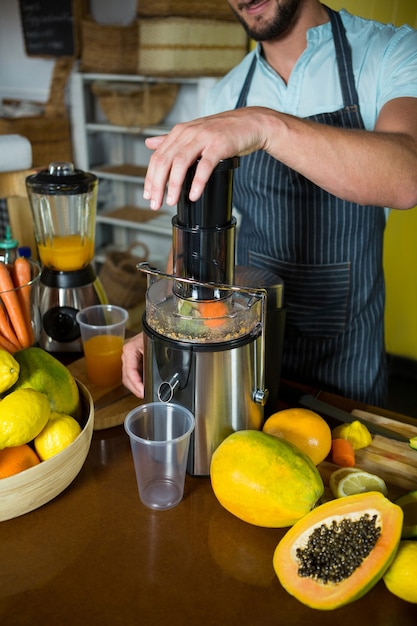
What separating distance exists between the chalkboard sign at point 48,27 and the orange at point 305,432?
3.05 metres

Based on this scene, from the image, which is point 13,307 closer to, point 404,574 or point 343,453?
point 343,453

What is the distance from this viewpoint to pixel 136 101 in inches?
119

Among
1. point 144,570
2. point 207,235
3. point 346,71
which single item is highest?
point 346,71

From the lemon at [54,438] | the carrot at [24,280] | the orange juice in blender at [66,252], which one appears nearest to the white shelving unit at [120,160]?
the orange juice in blender at [66,252]

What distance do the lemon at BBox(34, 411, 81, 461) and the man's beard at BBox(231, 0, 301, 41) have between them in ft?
3.58

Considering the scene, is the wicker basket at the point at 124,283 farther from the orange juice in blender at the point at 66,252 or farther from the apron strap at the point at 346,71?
the apron strap at the point at 346,71

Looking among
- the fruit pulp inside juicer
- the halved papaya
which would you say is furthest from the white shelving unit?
the halved papaya

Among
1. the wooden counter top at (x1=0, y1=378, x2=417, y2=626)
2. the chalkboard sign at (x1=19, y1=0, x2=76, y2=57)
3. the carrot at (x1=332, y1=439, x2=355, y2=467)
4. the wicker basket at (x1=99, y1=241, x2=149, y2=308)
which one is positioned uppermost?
the chalkboard sign at (x1=19, y1=0, x2=76, y2=57)

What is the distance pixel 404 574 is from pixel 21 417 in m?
0.52

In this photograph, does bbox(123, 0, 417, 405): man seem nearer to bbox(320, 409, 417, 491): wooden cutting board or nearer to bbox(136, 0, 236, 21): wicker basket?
bbox(320, 409, 417, 491): wooden cutting board

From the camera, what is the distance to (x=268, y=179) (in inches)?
57.7

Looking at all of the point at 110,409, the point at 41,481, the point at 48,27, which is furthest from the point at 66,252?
the point at 48,27

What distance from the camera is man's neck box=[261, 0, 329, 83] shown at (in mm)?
1398

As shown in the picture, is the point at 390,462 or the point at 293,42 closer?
the point at 390,462
